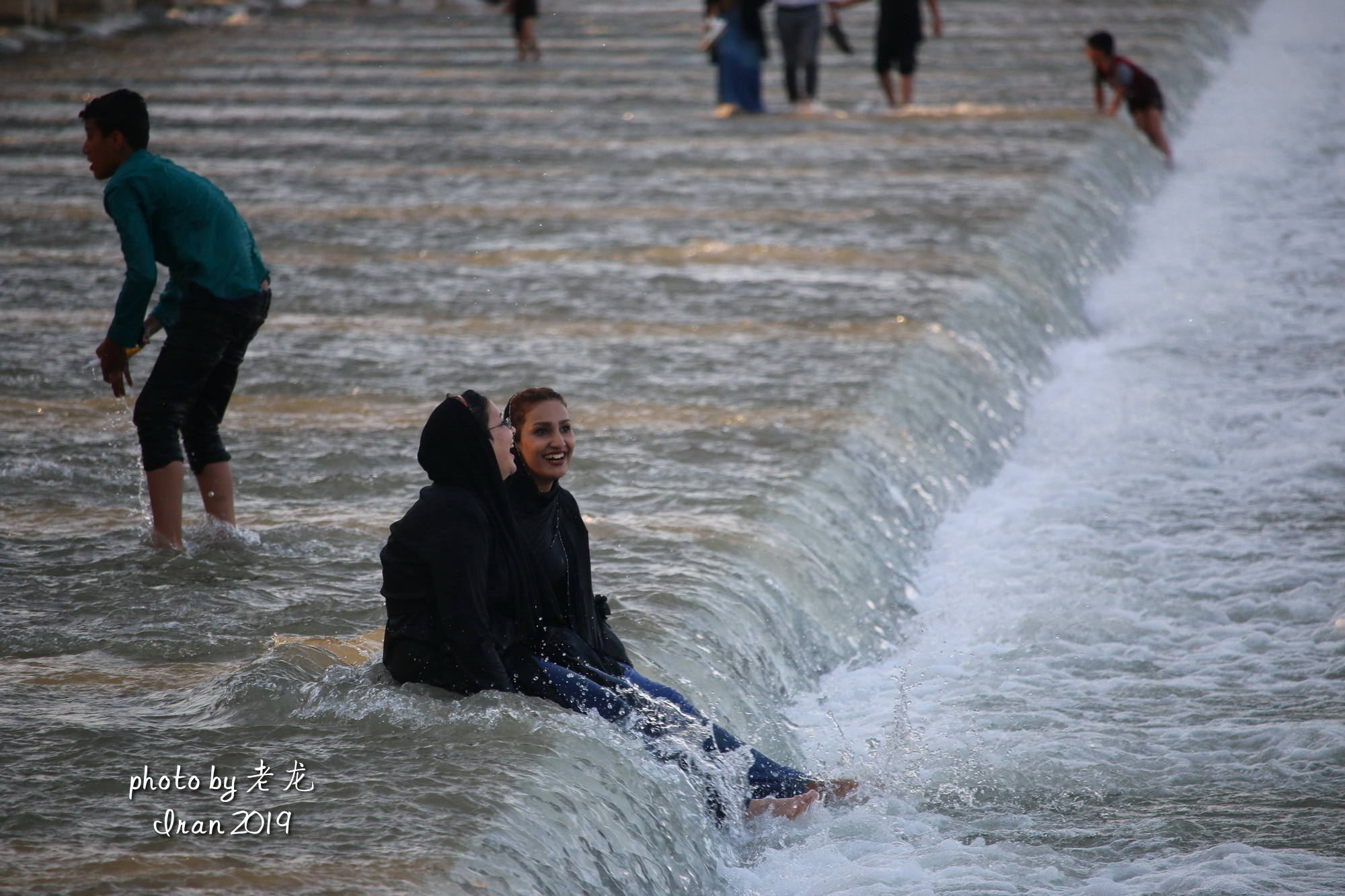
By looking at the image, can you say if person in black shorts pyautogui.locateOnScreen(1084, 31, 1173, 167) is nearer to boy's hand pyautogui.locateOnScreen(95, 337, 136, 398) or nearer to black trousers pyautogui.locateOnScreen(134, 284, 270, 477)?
black trousers pyautogui.locateOnScreen(134, 284, 270, 477)

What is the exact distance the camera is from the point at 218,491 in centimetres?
543

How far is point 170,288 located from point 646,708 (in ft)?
7.91

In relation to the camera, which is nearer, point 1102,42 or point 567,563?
point 567,563

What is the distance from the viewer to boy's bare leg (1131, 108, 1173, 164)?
580 inches

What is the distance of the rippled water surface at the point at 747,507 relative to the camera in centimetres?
392

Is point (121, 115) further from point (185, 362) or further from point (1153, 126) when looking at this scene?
point (1153, 126)

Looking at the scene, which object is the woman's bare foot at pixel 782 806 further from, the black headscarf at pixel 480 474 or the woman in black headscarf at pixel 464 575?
the black headscarf at pixel 480 474

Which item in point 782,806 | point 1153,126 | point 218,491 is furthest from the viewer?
point 1153,126

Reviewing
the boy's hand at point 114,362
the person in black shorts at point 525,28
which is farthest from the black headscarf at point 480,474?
the person in black shorts at point 525,28

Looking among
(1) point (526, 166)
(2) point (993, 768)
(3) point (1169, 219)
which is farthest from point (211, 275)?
(3) point (1169, 219)

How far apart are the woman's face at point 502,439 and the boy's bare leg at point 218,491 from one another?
1.85 metres

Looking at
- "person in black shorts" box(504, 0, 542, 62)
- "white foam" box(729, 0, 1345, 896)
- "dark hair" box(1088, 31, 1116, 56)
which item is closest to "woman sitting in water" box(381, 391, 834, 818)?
"white foam" box(729, 0, 1345, 896)

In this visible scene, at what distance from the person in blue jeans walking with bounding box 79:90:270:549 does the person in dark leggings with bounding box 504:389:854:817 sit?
5.19 feet

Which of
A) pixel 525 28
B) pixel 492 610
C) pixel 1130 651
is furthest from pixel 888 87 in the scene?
pixel 492 610
